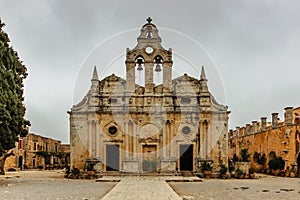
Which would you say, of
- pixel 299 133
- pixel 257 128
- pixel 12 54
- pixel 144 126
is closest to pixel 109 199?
pixel 12 54

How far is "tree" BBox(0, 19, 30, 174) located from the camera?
2259cm

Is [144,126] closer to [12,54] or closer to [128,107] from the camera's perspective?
[128,107]

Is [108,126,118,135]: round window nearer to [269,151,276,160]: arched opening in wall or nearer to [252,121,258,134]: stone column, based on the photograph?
[269,151,276,160]: arched opening in wall

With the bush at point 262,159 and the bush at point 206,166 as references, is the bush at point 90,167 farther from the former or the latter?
the bush at point 262,159

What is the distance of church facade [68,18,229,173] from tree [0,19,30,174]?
716 cm

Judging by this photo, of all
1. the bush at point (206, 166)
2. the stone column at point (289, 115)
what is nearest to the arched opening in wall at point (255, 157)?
the stone column at point (289, 115)

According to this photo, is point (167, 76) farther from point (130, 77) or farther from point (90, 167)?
point (90, 167)

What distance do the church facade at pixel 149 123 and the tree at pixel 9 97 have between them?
282 inches

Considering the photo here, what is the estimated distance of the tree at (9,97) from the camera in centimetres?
2259

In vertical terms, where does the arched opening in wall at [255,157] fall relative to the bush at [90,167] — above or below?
above

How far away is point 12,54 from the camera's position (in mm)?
24812

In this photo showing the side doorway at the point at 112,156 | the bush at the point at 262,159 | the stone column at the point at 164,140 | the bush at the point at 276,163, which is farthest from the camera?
the bush at the point at 262,159

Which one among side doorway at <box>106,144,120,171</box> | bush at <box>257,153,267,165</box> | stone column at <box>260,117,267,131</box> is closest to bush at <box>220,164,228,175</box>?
side doorway at <box>106,144,120,171</box>

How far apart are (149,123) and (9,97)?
11954 millimetres
